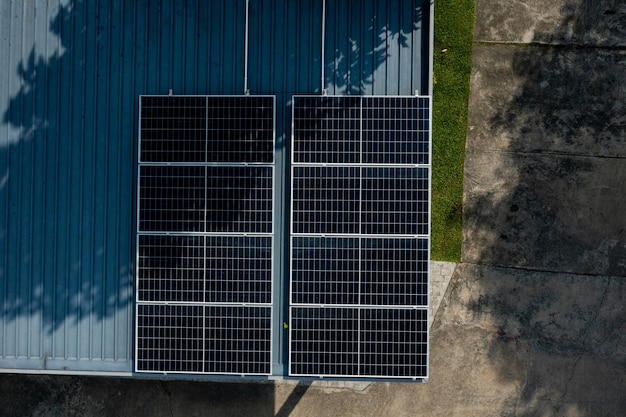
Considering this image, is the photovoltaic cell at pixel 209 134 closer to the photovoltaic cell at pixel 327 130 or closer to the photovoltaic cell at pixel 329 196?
the photovoltaic cell at pixel 327 130

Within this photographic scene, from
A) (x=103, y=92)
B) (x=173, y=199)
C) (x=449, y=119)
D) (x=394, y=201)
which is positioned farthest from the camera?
(x=449, y=119)

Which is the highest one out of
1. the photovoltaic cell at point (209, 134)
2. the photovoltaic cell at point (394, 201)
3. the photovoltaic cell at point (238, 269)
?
the photovoltaic cell at point (209, 134)

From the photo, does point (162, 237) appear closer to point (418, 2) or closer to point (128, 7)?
point (128, 7)

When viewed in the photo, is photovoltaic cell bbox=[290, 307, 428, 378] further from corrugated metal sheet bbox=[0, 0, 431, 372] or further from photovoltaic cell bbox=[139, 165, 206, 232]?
photovoltaic cell bbox=[139, 165, 206, 232]

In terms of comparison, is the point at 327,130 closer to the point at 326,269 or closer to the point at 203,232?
the point at 326,269

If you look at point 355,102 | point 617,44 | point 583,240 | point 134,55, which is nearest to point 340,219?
point 355,102

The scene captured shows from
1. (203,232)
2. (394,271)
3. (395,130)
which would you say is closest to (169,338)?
(203,232)

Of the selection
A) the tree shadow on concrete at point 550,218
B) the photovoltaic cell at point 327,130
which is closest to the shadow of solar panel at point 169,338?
the photovoltaic cell at point 327,130
